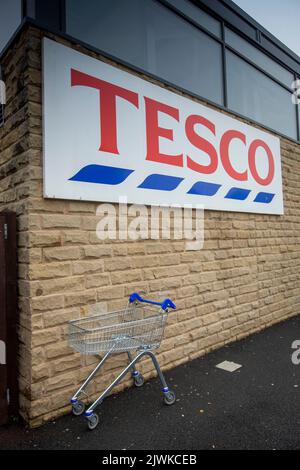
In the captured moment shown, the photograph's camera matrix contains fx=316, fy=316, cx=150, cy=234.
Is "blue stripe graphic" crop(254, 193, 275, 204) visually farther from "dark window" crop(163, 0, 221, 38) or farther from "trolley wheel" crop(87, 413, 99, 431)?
"trolley wheel" crop(87, 413, 99, 431)

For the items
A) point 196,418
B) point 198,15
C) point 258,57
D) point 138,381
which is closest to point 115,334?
point 138,381

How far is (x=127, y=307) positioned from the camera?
3.34 m

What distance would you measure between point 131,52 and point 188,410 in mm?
4041

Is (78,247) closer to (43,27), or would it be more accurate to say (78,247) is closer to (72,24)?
(43,27)

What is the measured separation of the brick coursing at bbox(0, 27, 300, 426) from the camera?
9.00 feet

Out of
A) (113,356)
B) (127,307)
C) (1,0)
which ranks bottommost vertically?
(113,356)

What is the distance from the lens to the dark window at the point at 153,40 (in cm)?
349

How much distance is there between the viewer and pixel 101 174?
10.4ft

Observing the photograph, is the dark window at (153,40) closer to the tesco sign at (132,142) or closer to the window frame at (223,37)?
the window frame at (223,37)

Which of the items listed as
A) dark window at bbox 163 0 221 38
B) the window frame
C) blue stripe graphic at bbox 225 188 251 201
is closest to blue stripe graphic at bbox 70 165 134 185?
the window frame

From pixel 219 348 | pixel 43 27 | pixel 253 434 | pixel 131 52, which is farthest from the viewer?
pixel 219 348

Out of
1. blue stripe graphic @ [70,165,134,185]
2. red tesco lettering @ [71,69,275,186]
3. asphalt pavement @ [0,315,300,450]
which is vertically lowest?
asphalt pavement @ [0,315,300,450]

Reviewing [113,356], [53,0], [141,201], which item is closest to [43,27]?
[53,0]

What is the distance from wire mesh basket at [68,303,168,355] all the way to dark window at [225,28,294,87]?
4865 millimetres
